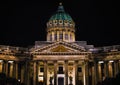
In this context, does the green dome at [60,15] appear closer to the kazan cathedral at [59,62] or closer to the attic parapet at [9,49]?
the kazan cathedral at [59,62]

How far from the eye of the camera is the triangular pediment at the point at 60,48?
71.6m

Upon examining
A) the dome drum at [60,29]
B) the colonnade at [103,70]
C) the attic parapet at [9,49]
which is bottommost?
the colonnade at [103,70]

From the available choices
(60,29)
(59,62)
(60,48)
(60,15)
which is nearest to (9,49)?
(60,48)

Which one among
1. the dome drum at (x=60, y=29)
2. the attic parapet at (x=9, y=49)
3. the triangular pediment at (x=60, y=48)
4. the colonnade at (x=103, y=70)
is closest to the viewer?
the attic parapet at (x=9, y=49)

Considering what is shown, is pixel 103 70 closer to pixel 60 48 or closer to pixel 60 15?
pixel 60 48

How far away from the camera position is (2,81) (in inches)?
1989

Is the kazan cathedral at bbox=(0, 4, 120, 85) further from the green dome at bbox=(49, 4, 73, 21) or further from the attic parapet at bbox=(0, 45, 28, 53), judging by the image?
the green dome at bbox=(49, 4, 73, 21)

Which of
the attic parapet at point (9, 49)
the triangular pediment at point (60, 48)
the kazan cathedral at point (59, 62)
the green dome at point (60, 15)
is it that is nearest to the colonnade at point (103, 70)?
the kazan cathedral at point (59, 62)

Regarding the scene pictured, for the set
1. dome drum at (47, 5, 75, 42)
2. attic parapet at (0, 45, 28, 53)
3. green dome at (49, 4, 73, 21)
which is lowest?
attic parapet at (0, 45, 28, 53)

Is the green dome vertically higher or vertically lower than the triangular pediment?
higher

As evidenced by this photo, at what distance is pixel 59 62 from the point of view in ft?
243

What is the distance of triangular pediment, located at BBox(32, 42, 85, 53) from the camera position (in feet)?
235

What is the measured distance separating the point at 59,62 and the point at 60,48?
4.28 m

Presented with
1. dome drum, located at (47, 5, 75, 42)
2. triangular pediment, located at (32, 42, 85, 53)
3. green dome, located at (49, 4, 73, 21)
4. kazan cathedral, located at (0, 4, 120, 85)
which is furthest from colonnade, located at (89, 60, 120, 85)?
green dome, located at (49, 4, 73, 21)
